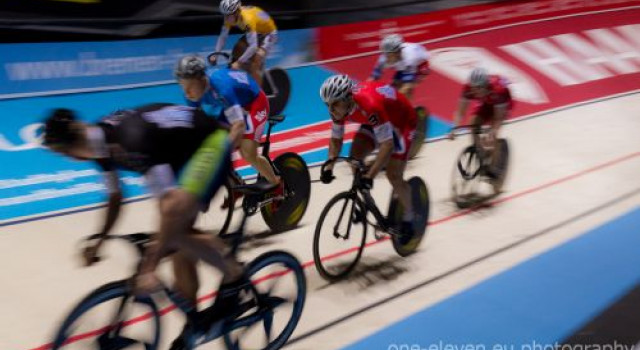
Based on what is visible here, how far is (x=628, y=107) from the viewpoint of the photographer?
31.1 ft

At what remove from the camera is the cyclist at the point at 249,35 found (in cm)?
630

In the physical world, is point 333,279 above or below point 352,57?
below

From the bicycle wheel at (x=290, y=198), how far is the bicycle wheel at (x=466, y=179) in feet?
5.36

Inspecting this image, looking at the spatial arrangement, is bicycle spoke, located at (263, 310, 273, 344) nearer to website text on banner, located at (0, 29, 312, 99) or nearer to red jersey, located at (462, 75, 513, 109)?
red jersey, located at (462, 75, 513, 109)

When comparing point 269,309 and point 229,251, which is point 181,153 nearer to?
point 229,251

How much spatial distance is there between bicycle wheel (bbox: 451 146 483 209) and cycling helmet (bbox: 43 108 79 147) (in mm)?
4166

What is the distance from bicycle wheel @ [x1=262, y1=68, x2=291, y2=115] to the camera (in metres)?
7.30

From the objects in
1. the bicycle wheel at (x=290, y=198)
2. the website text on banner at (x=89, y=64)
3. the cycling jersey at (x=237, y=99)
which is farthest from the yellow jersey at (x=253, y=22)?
the bicycle wheel at (x=290, y=198)

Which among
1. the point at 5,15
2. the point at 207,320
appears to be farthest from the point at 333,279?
the point at 5,15

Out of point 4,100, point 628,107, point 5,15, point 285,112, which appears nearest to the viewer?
point 4,100

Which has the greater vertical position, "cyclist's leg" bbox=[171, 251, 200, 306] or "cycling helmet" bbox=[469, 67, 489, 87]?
"cycling helmet" bbox=[469, 67, 489, 87]

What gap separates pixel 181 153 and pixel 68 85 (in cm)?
407

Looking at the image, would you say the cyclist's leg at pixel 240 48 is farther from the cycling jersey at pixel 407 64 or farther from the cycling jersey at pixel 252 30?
the cycling jersey at pixel 407 64

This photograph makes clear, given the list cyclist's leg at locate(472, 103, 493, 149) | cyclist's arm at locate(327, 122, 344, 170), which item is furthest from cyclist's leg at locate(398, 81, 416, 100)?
cyclist's arm at locate(327, 122, 344, 170)
